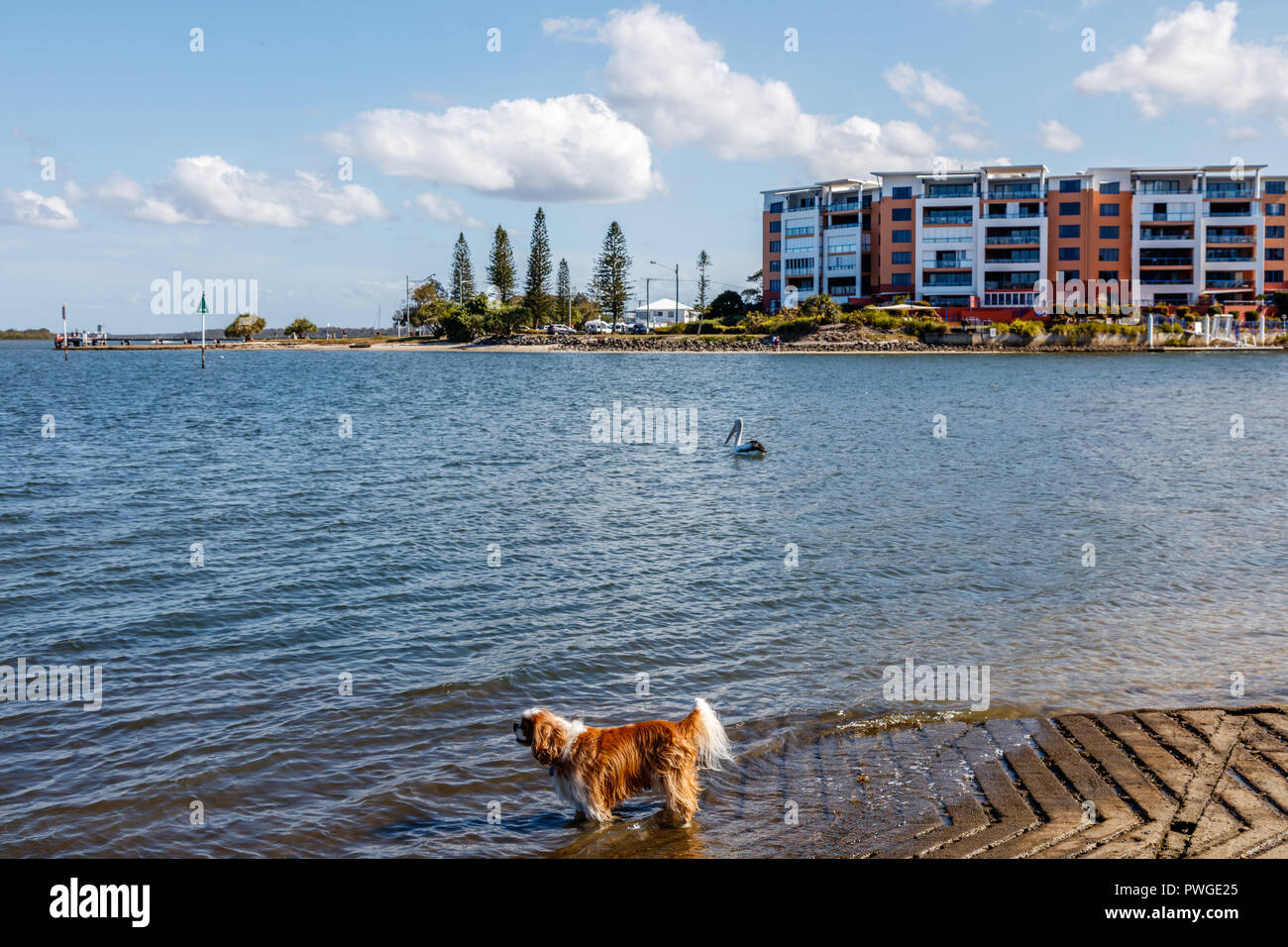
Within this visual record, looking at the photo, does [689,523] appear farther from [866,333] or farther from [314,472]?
[866,333]

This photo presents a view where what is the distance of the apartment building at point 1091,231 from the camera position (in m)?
119

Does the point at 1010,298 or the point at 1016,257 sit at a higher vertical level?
the point at 1016,257

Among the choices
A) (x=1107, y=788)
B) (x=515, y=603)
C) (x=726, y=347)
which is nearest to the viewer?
(x=1107, y=788)

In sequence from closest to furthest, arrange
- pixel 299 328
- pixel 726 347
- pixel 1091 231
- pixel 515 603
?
1. pixel 515 603
2. pixel 1091 231
3. pixel 726 347
4. pixel 299 328

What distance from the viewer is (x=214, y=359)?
140 meters

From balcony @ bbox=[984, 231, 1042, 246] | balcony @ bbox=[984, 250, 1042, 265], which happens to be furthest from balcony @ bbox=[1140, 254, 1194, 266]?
balcony @ bbox=[984, 231, 1042, 246]

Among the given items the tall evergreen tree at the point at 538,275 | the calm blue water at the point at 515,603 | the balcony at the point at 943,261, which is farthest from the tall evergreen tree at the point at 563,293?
the calm blue water at the point at 515,603

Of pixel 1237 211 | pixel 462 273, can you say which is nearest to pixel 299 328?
pixel 462 273

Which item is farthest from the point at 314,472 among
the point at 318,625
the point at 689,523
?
the point at 318,625

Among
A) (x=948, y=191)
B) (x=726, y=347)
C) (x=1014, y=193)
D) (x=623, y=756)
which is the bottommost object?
(x=623, y=756)

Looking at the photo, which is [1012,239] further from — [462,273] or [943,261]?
[462,273]

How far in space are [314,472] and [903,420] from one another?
29.3 m

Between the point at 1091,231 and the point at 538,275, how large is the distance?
7778 centimetres

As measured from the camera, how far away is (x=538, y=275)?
493 ft
